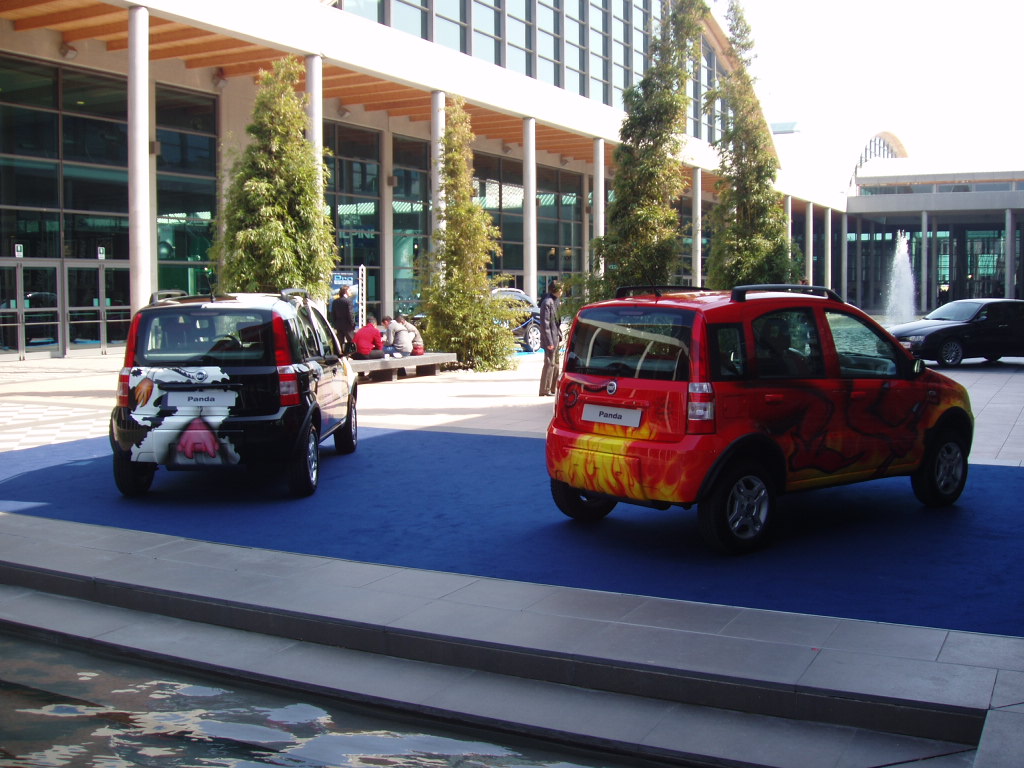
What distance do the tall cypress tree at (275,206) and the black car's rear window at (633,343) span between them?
417 inches

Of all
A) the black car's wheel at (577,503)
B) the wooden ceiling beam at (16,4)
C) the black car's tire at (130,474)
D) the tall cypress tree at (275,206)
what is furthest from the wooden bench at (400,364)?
the black car's wheel at (577,503)

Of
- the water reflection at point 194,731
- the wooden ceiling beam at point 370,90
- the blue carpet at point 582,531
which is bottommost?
the water reflection at point 194,731

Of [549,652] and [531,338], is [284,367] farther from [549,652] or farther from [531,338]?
[531,338]

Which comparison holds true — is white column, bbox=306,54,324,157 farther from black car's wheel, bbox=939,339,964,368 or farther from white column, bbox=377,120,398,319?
black car's wheel, bbox=939,339,964,368

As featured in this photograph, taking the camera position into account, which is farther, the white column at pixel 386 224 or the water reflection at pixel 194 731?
the white column at pixel 386 224

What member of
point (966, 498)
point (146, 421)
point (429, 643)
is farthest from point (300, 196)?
point (429, 643)

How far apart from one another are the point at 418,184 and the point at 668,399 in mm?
29447

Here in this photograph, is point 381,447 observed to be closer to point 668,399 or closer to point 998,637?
point 668,399

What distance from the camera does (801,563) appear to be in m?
7.05

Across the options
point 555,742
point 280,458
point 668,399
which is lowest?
point 555,742

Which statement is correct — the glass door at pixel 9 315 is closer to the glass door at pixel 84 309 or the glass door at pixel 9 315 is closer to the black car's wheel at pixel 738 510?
the glass door at pixel 84 309

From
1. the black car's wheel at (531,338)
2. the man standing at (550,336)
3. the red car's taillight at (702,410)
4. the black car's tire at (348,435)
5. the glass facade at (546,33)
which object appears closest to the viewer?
the red car's taillight at (702,410)

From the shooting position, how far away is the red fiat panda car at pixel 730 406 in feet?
22.9

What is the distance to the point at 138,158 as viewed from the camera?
19.9m
